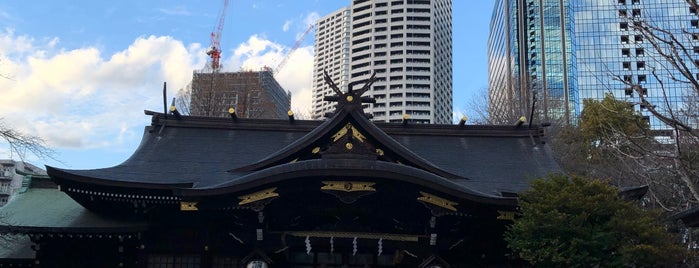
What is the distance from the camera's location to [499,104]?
36000 mm

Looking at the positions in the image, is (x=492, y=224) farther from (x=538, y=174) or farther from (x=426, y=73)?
(x=426, y=73)

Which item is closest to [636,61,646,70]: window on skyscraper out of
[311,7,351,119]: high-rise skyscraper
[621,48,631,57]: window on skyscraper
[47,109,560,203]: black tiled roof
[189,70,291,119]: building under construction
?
[621,48,631,57]: window on skyscraper

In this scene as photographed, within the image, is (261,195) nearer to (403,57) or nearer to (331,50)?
(403,57)

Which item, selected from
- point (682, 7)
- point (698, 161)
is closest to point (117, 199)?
point (698, 161)

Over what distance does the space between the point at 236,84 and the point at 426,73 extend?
79.7 m

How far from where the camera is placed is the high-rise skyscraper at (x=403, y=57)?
115625 millimetres

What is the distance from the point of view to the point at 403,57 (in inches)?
4719

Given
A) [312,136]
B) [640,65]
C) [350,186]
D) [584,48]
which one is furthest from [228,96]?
[584,48]

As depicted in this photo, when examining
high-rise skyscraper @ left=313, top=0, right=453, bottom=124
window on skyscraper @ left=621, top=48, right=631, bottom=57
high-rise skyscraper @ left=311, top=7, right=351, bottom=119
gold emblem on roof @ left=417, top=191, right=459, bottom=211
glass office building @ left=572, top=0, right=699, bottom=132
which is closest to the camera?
gold emblem on roof @ left=417, top=191, right=459, bottom=211

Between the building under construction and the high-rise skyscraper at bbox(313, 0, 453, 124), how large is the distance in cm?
6958

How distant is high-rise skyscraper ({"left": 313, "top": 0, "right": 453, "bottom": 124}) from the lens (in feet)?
379

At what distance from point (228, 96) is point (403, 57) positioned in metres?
84.4

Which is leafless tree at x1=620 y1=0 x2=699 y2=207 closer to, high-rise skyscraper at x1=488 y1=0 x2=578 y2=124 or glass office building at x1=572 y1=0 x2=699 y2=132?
high-rise skyscraper at x1=488 y1=0 x2=578 y2=124

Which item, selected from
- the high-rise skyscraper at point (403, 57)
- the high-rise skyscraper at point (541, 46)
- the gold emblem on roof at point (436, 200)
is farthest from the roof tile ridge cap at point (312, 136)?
the high-rise skyscraper at point (403, 57)
